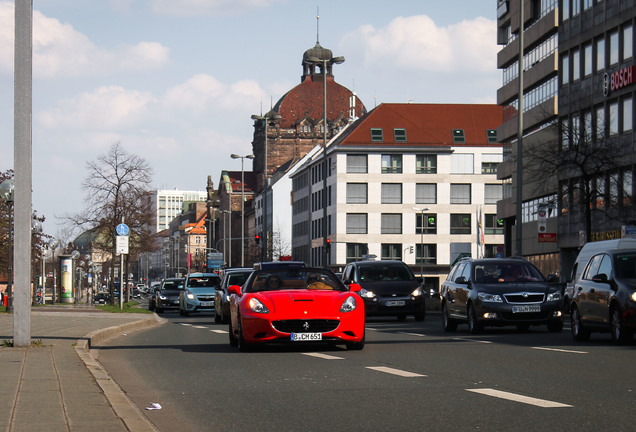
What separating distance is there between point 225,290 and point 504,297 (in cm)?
1040

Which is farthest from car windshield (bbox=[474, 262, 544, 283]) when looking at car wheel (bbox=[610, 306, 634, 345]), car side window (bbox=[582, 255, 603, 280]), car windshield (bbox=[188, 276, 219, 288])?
car windshield (bbox=[188, 276, 219, 288])

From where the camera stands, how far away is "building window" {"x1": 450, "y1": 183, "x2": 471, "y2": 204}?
374 feet

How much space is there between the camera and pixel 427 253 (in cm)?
11188

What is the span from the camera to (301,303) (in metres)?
16.6

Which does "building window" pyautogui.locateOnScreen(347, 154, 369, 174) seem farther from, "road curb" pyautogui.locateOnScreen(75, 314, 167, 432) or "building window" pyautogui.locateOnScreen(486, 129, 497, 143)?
"road curb" pyautogui.locateOnScreen(75, 314, 167, 432)

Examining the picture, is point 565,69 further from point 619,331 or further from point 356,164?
point 356,164

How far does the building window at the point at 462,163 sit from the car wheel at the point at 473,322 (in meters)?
91.3

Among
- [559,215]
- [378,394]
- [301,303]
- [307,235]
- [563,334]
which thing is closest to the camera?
[378,394]

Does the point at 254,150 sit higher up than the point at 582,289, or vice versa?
the point at 254,150

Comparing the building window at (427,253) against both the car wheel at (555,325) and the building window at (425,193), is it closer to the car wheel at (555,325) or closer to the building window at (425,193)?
the building window at (425,193)

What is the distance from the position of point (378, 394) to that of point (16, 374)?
4075 mm

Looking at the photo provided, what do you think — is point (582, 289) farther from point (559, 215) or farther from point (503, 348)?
point (559, 215)

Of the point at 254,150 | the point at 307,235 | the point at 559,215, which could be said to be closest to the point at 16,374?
the point at 559,215

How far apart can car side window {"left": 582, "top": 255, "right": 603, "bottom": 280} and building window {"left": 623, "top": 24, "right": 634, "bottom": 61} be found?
31.9 m
